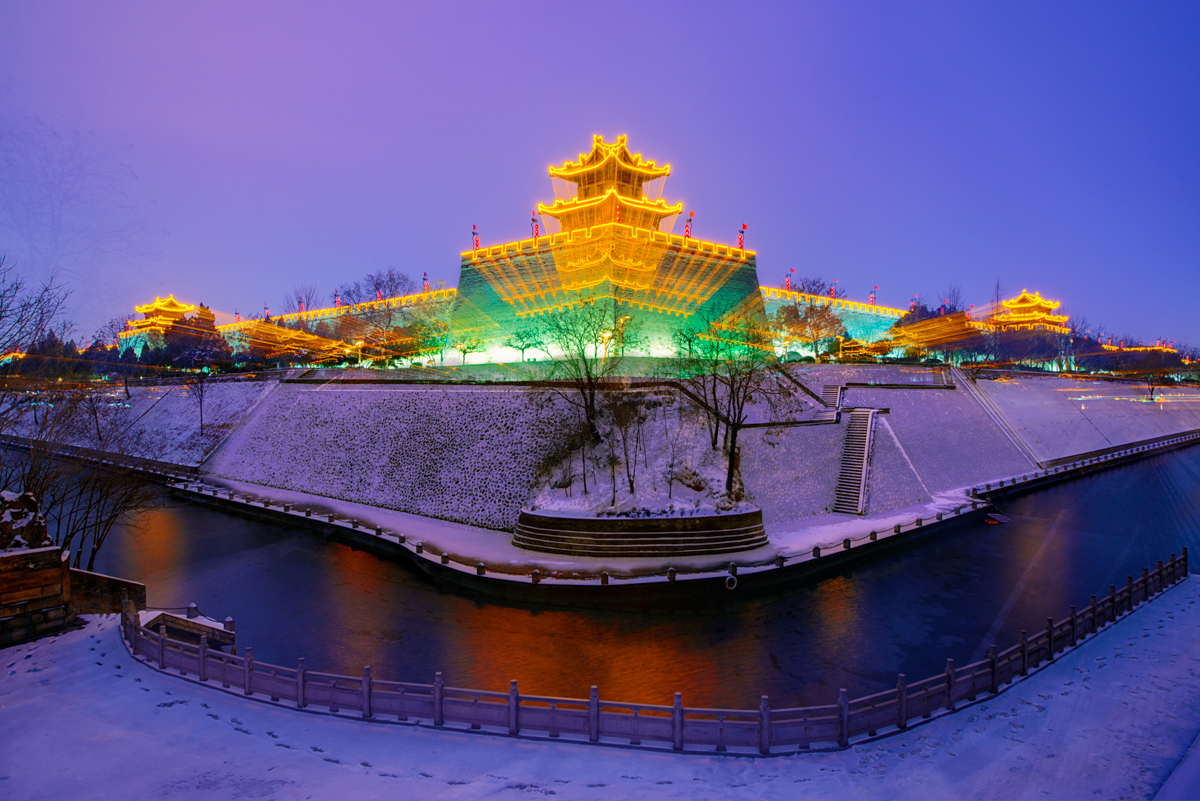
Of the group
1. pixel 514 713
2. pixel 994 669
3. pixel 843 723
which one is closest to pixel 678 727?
pixel 514 713

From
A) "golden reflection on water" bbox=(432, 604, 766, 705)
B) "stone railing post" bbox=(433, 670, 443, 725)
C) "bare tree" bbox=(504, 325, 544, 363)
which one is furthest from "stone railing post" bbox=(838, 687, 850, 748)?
"bare tree" bbox=(504, 325, 544, 363)

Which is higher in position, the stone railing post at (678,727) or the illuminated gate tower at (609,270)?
the illuminated gate tower at (609,270)

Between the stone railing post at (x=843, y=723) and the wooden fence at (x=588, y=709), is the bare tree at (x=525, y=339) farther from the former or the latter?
the stone railing post at (x=843, y=723)

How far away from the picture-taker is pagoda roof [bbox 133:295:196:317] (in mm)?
60938

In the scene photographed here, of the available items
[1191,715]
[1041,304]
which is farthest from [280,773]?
[1041,304]

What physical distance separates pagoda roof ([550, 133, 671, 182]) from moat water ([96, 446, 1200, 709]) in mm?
25932

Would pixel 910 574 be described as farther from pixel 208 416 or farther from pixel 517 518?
pixel 208 416

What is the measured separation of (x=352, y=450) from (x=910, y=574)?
2326 cm

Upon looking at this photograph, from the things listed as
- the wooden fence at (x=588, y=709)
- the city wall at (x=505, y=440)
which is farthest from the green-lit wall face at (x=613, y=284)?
the wooden fence at (x=588, y=709)

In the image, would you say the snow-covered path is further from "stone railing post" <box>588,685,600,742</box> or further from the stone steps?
the stone steps

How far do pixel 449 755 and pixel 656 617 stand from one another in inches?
326

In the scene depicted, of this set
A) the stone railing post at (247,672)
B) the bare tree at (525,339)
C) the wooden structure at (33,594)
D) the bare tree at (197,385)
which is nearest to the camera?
the stone railing post at (247,672)

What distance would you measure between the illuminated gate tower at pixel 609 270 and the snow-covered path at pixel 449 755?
1051 inches

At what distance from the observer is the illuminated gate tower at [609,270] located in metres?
35.2
